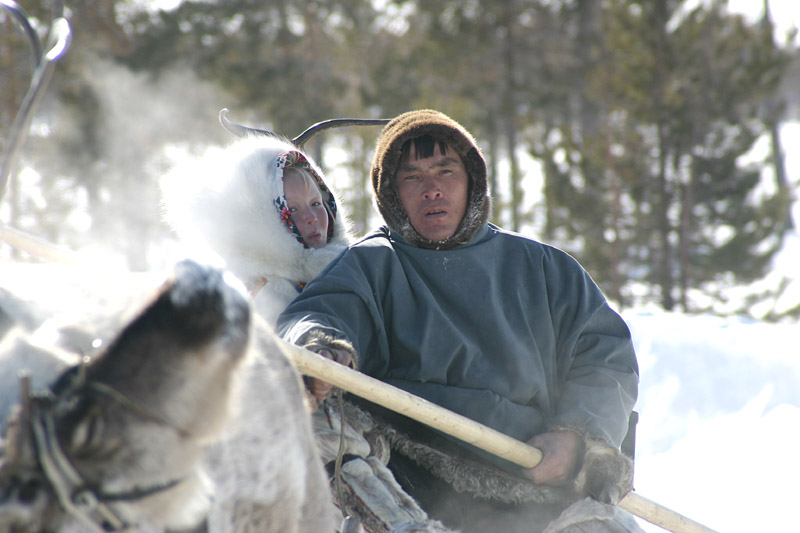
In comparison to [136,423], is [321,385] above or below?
below

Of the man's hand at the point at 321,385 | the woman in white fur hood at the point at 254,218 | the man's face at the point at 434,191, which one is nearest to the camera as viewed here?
the man's hand at the point at 321,385

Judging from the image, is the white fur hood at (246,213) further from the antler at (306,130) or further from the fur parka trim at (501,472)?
the fur parka trim at (501,472)

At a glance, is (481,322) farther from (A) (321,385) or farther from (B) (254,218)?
(B) (254,218)

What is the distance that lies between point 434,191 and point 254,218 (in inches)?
31.4

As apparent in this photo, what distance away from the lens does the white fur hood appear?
2748mm

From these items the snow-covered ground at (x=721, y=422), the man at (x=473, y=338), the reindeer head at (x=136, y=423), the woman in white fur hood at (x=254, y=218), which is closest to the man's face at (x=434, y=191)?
the man at (x=473, y=338)

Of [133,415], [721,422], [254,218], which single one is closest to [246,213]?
[254,218]

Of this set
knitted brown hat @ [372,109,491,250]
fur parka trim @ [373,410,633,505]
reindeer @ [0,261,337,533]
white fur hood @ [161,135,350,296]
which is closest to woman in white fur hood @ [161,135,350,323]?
white fur hood @ [161,135,350,296]

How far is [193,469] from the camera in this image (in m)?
0.82

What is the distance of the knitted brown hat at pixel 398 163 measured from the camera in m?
2.36

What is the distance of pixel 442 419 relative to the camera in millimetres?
1775

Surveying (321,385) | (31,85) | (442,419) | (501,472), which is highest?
(31,85)

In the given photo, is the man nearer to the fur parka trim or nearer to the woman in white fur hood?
the fur parka trim

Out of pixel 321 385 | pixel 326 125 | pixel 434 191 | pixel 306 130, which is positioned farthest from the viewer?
pixel 306 130
